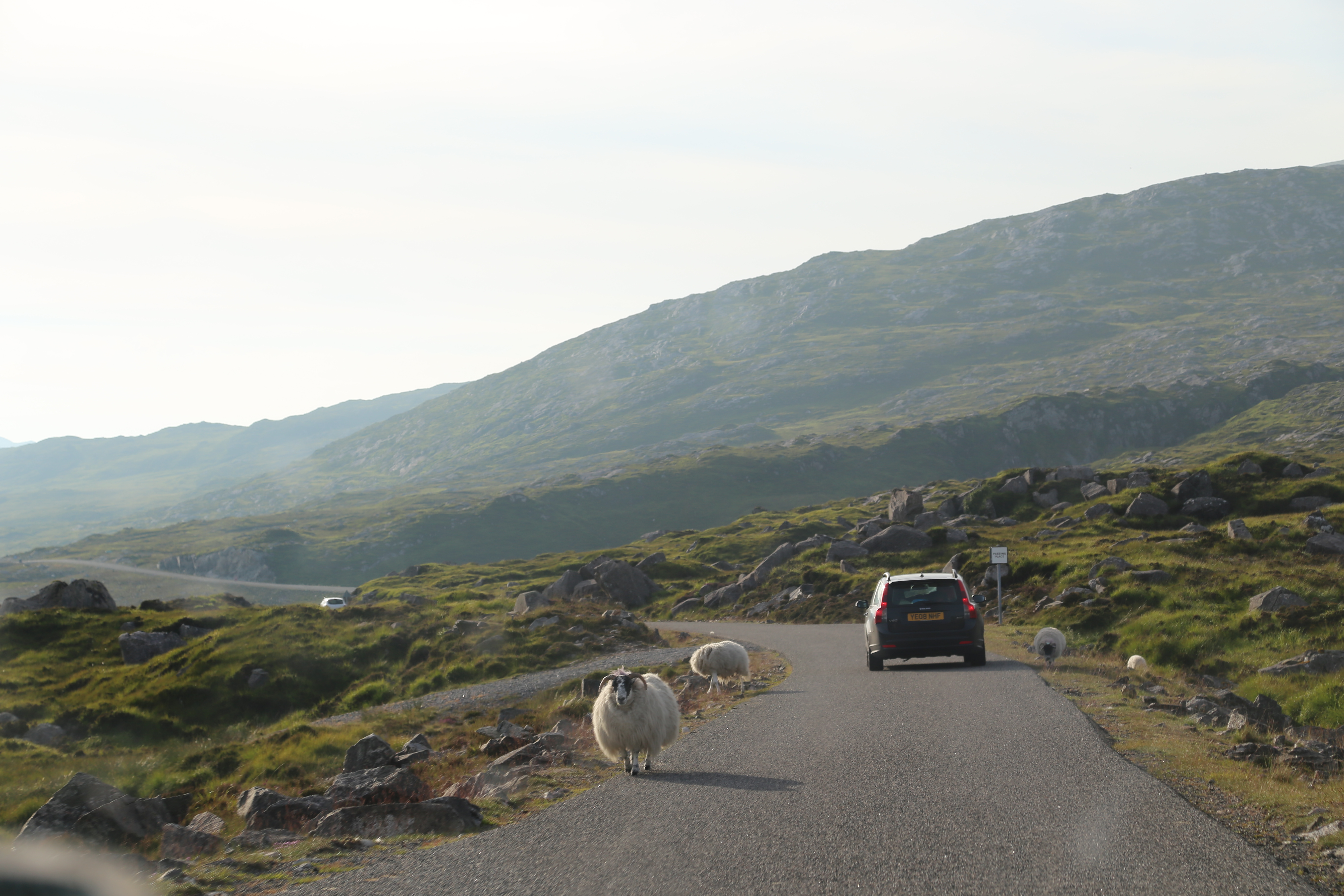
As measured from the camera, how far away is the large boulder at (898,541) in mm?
78750

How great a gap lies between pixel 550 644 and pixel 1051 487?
6318 cm

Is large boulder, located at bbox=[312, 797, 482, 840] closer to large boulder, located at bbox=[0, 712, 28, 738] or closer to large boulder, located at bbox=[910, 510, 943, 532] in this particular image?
large boulder, located at bbox=[0, 712, 28, 738]

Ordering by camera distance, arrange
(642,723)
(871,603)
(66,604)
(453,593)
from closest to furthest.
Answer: (642,723) < (871,603) < (66,604) < (453,593)

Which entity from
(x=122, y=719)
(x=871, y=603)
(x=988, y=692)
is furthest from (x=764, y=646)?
(x=122, y=719)

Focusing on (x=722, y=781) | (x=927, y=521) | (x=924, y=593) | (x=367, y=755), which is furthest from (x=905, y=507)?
(x=722, y=781)

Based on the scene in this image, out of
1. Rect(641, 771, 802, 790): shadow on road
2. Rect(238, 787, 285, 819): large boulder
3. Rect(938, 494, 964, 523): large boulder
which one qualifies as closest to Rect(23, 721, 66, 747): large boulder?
Rect(238, 787, 285, 819): large boulder

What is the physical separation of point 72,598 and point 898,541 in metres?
62.3

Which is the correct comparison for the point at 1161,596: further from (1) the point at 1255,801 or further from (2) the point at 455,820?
(2) the point at 455,820

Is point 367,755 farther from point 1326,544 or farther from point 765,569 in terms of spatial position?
point 765,569

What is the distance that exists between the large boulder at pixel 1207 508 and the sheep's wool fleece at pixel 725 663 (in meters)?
52.8

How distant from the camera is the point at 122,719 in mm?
41719

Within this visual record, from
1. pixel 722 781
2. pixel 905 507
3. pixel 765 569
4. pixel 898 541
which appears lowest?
pixel 905 507

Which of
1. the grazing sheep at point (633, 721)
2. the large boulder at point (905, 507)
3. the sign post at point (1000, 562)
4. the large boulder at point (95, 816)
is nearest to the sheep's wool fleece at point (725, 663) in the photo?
the sign post at point (1000, 562)

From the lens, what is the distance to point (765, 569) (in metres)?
83.6
